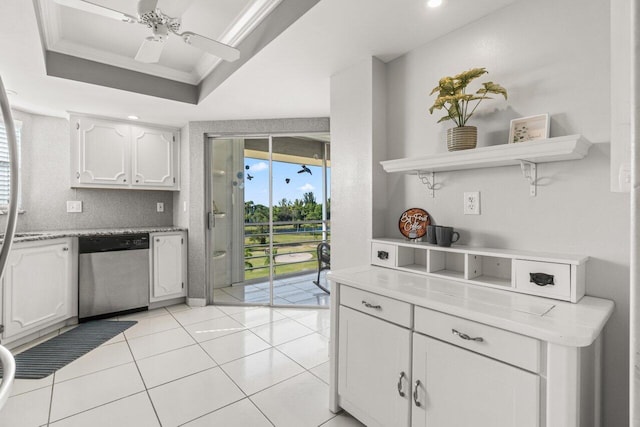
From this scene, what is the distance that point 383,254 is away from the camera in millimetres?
2100

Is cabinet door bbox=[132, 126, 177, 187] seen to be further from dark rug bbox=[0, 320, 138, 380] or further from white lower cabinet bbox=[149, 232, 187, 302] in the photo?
dark rug bbox=[0, 320, 138, 380]

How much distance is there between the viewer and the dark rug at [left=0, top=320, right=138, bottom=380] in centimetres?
234

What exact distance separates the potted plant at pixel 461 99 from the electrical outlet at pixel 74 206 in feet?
13.2

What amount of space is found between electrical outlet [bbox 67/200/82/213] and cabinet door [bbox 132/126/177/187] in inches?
26.4

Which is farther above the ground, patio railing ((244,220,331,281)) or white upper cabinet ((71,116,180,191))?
white upper cabinet ((71,116,180,191))

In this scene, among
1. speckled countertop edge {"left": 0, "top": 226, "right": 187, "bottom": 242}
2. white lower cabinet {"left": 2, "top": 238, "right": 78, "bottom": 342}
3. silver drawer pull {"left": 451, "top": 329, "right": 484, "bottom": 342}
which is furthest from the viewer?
speckled countertop edge {"left": 0, "top": 226, "right": 187, "bottom": 242}

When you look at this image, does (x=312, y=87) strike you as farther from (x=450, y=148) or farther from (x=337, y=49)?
(x=450, y=148)

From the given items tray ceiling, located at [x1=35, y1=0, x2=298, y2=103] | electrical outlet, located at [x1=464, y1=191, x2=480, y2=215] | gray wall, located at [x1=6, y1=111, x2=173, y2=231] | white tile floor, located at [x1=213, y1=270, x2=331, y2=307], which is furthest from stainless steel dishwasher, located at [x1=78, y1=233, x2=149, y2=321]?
electrical outlet, located at [x1=464, y1=191, x2=480, y2=215]

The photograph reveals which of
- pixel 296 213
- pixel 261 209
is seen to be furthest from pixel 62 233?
pixel 296 213

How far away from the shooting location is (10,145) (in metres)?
0.74

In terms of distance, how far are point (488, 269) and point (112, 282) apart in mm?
3621

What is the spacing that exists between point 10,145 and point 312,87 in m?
2.37

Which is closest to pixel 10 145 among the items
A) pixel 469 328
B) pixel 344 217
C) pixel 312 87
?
pixel 469 328

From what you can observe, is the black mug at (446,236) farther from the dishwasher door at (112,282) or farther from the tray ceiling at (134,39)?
the dishwasher door at (112,282)
